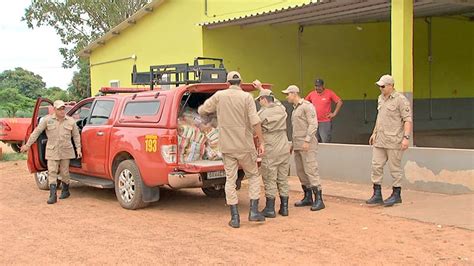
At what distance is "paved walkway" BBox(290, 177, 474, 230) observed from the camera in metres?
6.48

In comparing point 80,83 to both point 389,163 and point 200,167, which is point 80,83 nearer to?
point 200,167

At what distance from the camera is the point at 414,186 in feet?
28.5

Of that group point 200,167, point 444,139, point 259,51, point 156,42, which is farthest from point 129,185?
point 444,139

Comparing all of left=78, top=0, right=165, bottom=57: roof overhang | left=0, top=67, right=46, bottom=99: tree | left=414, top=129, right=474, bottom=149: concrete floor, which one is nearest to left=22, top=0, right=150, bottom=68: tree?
left=78, top=0, right=165, bottom=57: roof overhang

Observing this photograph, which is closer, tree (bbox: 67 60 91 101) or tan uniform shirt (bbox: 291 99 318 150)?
tan uniform shirt (bbox: 291 99 318 150)

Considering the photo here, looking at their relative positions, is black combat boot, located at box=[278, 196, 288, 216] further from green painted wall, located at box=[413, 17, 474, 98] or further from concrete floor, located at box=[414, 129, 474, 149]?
green painted wall, located at box=[413, 17, 474, 98]

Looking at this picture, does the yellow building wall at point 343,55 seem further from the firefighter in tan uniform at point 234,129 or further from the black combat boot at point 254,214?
the black combat boot at point 254,214

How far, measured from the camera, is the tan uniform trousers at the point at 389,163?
24.1 ft

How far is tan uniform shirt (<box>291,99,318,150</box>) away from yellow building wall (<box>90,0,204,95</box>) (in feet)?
21.6

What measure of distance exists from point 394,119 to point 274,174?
1829 mm

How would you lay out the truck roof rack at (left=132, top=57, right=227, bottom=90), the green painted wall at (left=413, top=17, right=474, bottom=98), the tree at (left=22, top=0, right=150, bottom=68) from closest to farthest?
the truck roof rack at (left=132, top=57, right=227, bottom=90) → the green painted wall at (left=413, top=17, right=474, bottom=98) → the tree at (left=22, top=0, right=150, bottom=68)

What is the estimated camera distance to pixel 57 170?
852cm

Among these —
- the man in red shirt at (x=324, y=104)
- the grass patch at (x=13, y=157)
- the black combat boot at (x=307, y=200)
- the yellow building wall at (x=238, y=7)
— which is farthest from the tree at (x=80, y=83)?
the black combat boot at (x=307, y=200)

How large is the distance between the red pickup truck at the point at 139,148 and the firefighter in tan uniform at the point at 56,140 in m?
0.26
